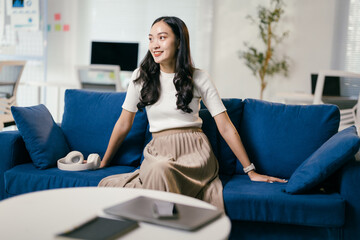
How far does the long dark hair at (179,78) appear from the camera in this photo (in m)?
2.05

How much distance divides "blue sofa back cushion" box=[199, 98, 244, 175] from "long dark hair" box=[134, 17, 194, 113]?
0.29 metres

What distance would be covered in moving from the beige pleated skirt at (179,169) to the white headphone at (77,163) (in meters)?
0.21

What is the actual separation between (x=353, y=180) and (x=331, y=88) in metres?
1.99

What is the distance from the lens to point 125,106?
2195mm

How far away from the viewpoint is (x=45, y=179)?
82.8 inches

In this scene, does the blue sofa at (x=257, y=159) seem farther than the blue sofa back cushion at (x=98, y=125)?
No

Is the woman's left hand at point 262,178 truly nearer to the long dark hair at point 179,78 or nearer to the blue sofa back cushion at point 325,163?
the blue sofa back cushion at point 325,163

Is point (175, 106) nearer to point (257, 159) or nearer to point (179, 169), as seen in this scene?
point (179, 169)

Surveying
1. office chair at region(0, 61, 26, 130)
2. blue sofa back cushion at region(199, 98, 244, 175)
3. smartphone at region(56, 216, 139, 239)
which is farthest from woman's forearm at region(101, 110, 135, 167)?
office chair at region(0, 61, 26, 130)


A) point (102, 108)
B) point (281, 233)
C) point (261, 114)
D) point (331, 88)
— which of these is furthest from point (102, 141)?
point (331, 88)

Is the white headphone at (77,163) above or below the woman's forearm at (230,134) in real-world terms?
below

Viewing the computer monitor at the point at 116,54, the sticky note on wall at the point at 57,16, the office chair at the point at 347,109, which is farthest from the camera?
the sticky note on wall at the point at 57,16

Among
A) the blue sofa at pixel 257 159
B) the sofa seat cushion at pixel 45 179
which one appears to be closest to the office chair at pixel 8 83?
the blue sofa at pixel 257 159

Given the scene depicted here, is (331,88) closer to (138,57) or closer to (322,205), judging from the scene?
(322,205)
